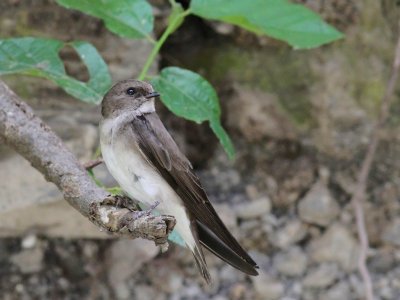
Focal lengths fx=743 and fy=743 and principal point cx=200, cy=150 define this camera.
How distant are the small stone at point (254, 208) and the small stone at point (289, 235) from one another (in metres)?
0.08

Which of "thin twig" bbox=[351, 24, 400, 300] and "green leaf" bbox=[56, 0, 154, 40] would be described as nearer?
"green leaf" bbox=[56, 0, 154, 40]

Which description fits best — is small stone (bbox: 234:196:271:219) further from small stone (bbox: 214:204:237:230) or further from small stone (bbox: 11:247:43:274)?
small stone (bbox: 11:247:43:274)

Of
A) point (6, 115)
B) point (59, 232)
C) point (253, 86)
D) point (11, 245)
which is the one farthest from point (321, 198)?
point (6, 115)

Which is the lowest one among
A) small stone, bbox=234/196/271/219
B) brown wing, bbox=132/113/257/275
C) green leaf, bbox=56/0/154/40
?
small stone, bbox=234/196/271/219

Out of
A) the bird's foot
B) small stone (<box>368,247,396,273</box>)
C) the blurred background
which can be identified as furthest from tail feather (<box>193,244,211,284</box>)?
small stone (<box>368,247,396,273</box>)

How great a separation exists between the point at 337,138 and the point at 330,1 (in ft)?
1.33

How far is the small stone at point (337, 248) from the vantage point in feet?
7.14

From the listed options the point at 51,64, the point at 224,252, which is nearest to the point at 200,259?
the point at 224,252

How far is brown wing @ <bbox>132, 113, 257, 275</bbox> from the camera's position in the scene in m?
1.47

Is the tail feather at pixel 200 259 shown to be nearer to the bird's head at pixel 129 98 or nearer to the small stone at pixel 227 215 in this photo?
the bird's head at pixel 129 98

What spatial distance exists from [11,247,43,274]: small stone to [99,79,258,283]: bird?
680mm

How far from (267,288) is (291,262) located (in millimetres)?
111

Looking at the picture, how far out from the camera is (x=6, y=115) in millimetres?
Result: 1486

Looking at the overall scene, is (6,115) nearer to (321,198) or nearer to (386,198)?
(321,198)
